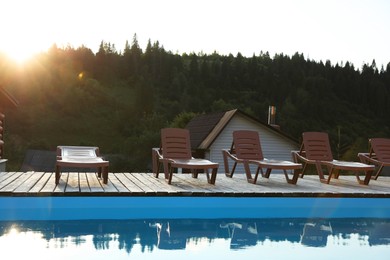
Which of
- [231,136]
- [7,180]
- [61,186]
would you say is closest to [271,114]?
[231,136]

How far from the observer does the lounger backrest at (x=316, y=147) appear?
9.80 m

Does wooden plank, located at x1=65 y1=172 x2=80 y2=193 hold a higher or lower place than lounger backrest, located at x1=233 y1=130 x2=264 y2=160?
lower

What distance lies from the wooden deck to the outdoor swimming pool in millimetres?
105

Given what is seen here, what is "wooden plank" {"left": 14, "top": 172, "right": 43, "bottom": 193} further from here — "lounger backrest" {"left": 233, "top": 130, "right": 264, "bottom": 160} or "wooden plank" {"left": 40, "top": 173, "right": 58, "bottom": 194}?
"lounger backrest" {"left": 233, "top": 130, "right": 264, "bottom": 160}

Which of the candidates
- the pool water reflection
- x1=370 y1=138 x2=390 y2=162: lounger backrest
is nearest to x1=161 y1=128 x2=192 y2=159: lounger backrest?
the pool water reflection

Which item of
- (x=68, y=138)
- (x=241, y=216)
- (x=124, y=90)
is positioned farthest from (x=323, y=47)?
(x=124, y=90)

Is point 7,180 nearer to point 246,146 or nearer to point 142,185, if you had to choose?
point 142,185

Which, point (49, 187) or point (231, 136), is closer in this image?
point (49, 187)

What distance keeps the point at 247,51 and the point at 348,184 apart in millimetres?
92516

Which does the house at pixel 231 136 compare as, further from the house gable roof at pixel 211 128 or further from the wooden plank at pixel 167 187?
the wooden plank at pixel 167 187

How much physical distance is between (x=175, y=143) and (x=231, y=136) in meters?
16.7

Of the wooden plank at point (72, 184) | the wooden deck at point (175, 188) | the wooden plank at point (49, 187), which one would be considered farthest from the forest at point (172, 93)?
the wooden plank at point (49, 187)

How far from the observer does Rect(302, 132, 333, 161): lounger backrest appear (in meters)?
9.80

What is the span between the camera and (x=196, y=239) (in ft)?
19.8
